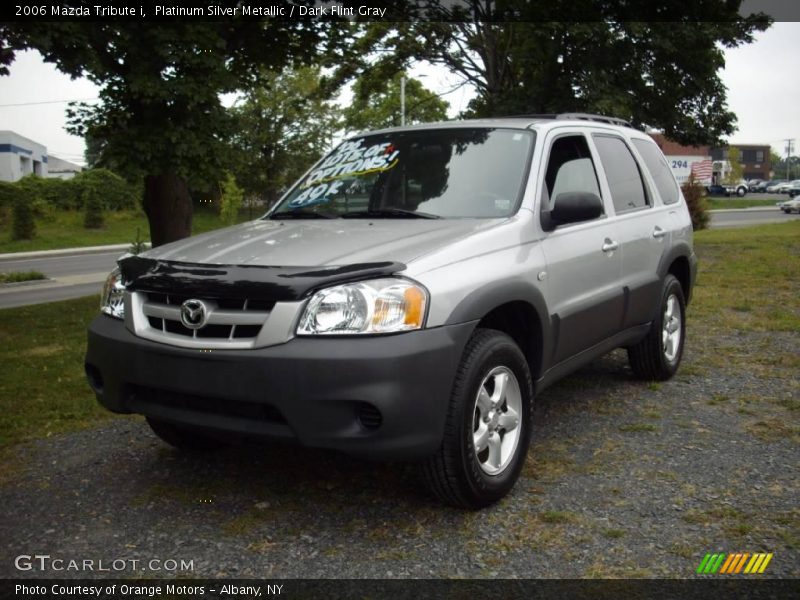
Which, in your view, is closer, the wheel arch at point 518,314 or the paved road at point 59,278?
the wheel arch at point 518,314

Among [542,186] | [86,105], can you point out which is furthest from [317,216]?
[86,105]

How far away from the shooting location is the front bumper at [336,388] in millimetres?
3109

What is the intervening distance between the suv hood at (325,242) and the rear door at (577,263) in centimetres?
52

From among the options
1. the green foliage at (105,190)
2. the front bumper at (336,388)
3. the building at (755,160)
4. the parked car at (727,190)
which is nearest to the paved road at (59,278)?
the green foliage at (105,190)

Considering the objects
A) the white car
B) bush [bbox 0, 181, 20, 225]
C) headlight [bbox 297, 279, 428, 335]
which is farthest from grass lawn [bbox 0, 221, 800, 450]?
the white car

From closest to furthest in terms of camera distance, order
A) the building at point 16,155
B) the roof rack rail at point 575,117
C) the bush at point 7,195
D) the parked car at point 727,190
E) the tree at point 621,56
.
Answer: the roof rack rail at point 575,117
the tree at point 621,56
the bush at point 7,195
the building at point 16,155
the parked car at point 727,190

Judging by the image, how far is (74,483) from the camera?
413cm

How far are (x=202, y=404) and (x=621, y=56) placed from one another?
13609 mm

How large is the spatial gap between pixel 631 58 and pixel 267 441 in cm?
1390

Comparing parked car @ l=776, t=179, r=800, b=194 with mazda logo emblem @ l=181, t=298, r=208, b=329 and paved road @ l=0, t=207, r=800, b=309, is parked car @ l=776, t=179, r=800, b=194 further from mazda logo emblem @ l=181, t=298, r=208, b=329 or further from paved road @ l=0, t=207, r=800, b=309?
mazda logo emblem @ l=181, t=298, r=208, b=329

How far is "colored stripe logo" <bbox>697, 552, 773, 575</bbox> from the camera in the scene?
3062 millimetres

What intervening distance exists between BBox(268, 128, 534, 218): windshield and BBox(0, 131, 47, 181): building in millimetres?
52932

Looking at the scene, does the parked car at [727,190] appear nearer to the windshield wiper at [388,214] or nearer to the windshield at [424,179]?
the windshield at [424,179]

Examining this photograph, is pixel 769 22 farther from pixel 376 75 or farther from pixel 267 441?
pixel 267 441
